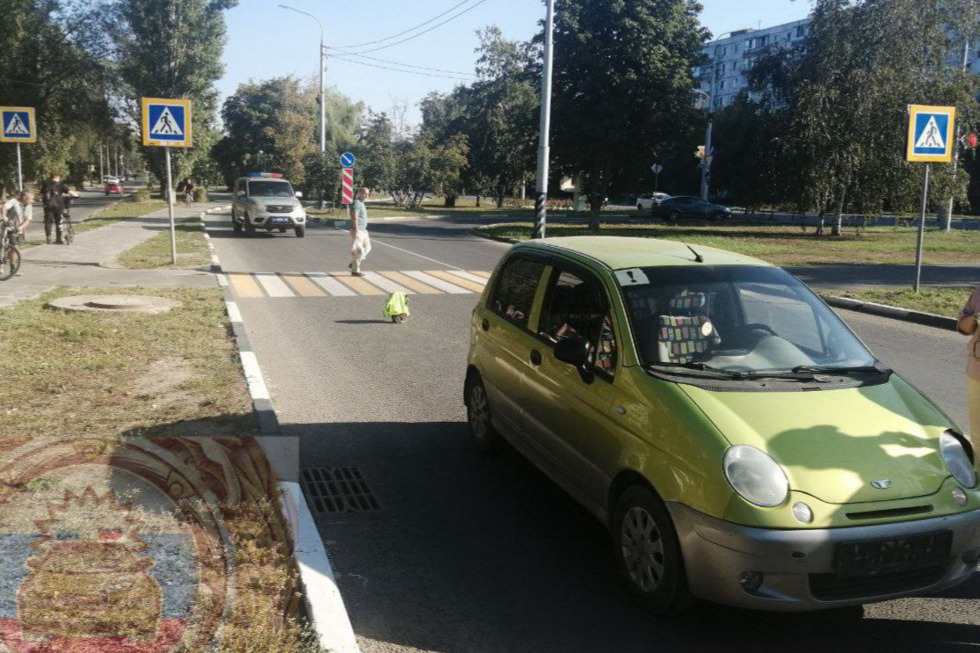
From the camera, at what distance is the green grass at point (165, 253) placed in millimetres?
18234

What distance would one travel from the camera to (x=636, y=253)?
17.4 feet

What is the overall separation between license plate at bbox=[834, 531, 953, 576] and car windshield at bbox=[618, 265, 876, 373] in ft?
3.57

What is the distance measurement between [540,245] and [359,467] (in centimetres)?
199

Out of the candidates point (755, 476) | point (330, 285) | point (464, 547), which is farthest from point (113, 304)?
point (755, 476)

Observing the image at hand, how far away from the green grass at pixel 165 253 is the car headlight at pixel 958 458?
53.4ft

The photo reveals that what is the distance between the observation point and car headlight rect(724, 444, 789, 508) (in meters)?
3.62

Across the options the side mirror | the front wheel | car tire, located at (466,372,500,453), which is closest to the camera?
the side mirror

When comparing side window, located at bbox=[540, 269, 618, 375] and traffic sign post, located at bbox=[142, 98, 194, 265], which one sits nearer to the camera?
side window, located at bbox=[540, 269, 618, 375]

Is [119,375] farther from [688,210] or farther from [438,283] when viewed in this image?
[688,210]

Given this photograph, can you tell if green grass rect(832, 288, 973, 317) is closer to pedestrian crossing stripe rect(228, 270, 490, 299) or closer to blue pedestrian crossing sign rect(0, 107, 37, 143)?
pedestrian crossing stripe rect(228, 270, 490, 299)

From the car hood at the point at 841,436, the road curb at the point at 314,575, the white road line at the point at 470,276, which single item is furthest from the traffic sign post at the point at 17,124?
the car hood at the point at 841,436

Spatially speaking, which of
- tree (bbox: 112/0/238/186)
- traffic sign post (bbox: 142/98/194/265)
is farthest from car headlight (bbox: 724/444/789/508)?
tree (bbox: 112/0/238/186)

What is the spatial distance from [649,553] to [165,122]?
14668 mm

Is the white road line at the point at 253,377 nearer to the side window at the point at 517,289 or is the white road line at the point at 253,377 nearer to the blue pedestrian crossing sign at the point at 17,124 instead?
the side window at the point at 517,289
